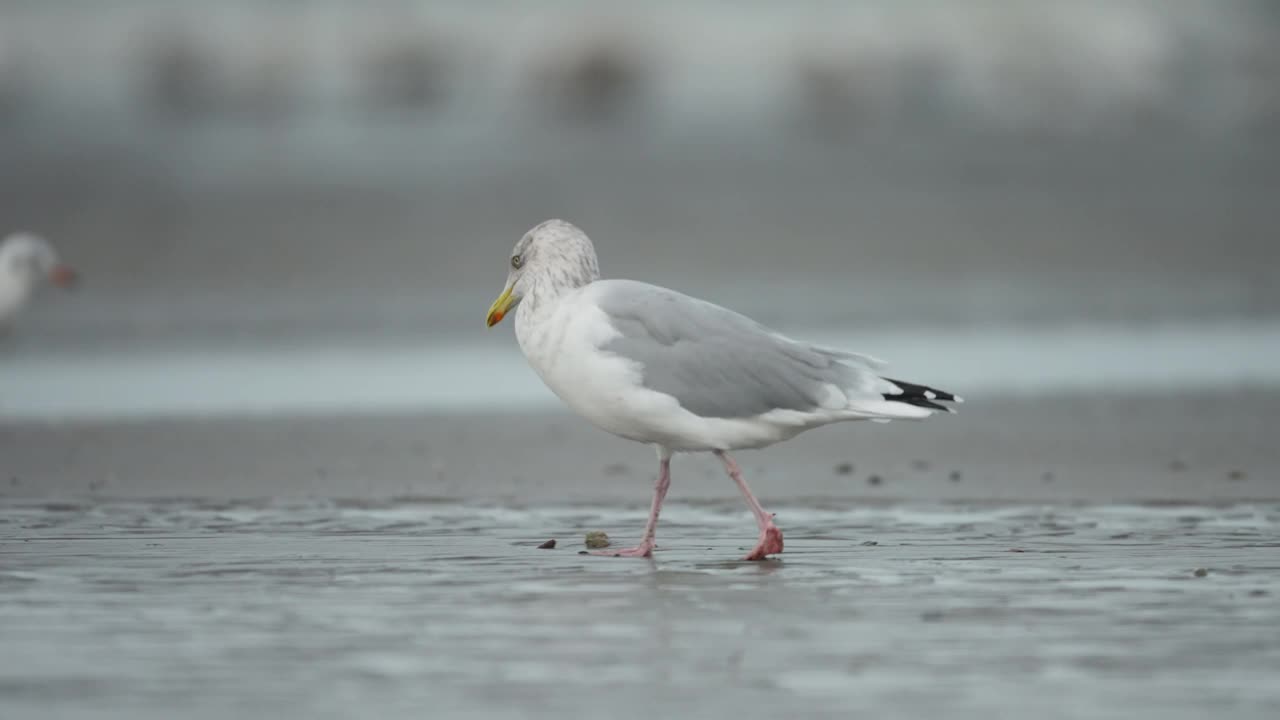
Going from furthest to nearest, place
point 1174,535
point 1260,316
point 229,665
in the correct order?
point 1260,316
point 1174,535
point 229,665

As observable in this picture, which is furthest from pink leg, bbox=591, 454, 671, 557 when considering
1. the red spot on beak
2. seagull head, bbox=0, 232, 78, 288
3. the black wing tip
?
the red spot on beak

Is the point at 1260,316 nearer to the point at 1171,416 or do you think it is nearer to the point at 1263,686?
the point at 1171,416

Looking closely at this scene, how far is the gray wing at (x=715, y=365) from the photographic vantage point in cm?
870

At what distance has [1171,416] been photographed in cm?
1376

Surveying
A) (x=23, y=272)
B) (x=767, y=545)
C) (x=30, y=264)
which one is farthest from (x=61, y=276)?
(x=767, y=545)

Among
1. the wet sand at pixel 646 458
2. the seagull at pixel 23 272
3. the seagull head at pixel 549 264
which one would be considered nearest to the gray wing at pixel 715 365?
the seagull head at pixel 549 264

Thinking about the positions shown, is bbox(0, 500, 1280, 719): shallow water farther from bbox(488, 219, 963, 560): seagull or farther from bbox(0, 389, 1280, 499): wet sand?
bbox(0, 389, 1280, 499): wet sand

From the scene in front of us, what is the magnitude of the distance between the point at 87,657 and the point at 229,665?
45 cm

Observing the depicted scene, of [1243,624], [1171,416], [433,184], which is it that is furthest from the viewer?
[433,184]

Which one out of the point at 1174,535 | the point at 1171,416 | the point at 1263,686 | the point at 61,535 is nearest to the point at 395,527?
the point at 61,535

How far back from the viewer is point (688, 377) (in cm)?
872

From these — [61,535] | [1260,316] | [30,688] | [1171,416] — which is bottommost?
[30,688]

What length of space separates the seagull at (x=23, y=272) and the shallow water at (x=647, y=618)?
9.13 meters

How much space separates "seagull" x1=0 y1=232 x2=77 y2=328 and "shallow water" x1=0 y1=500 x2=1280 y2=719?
9125 millimetres
